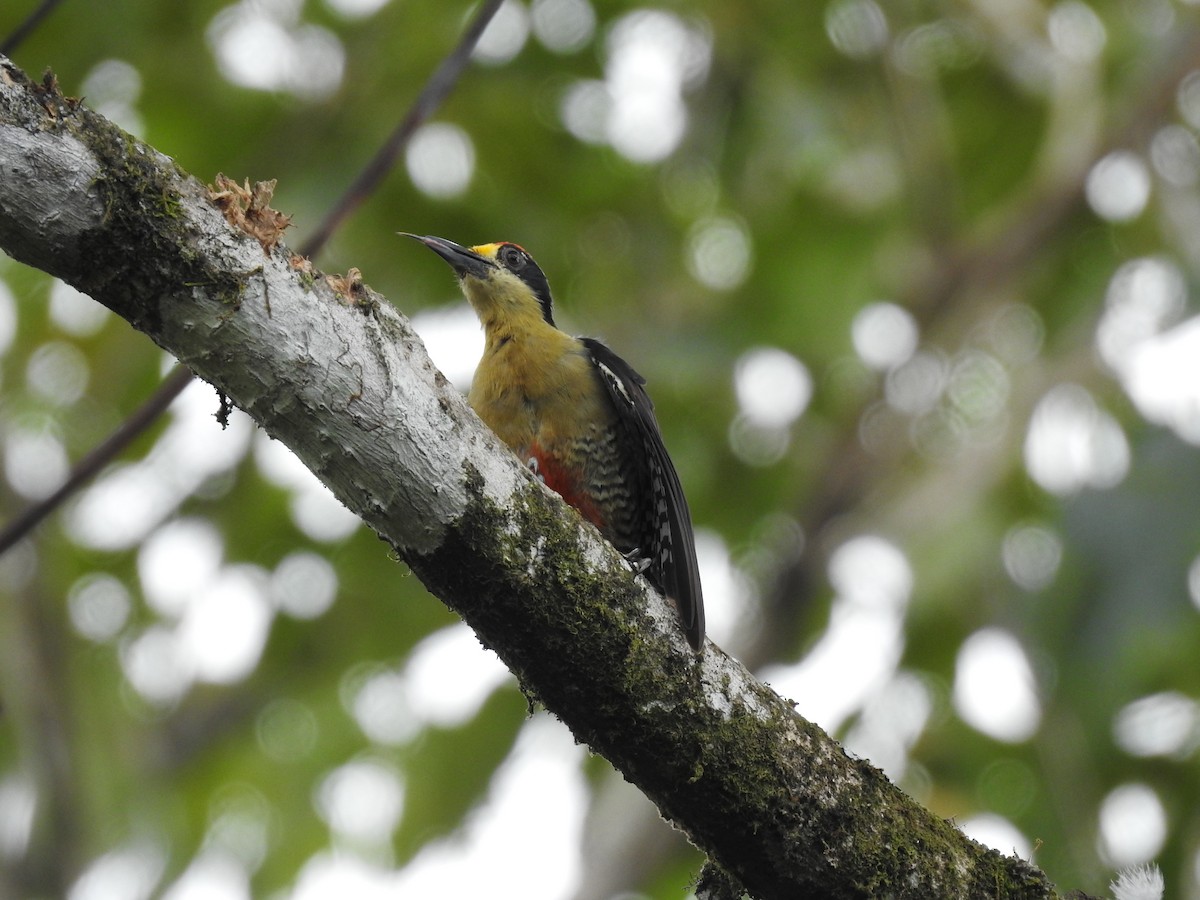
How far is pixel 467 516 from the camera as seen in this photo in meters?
2.73

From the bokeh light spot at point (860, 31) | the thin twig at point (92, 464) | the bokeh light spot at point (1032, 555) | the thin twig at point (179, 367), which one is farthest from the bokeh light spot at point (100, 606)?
the bokeh light spot at point (860, 31)

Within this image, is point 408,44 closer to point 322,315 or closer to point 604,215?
point 604,215

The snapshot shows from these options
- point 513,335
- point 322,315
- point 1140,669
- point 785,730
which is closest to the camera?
point 322,315

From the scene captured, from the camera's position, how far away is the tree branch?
2.46 metres

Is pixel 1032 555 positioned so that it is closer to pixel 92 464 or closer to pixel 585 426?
pixel 585 426

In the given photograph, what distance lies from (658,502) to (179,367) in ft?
5.62

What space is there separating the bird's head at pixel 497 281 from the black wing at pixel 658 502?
0.49 metres

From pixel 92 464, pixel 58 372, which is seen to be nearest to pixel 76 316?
pixel 58 372

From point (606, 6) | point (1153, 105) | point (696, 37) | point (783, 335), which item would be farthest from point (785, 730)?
point (1153, 105)

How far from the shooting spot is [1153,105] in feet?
25.5

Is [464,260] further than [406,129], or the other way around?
[464,260]

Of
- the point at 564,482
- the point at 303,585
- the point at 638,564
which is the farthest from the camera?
the point at 303,585

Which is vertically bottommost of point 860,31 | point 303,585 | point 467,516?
point 303,585

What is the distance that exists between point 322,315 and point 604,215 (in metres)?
5.03
